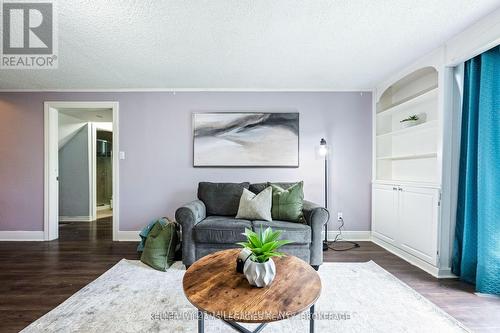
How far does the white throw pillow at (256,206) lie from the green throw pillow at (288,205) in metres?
0.08

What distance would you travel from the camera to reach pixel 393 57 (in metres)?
2.57

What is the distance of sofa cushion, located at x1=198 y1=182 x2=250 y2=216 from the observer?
3.07 meters

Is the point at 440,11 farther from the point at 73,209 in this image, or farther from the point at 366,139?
the point at 73,209

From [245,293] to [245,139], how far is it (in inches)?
101

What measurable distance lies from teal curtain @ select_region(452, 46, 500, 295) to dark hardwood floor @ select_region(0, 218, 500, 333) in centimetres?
23

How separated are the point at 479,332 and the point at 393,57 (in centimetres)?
258

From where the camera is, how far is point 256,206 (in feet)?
9.17

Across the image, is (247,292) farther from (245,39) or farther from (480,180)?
(480,180)

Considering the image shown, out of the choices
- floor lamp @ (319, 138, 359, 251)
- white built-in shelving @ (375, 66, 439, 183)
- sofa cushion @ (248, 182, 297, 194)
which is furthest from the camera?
floor lamp @ (319, 138, 359, 251)

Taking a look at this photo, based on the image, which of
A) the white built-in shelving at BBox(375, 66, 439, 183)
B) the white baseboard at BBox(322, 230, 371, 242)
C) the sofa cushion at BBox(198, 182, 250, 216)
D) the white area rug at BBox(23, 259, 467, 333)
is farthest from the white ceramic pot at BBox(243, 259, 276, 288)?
the white baseboard at BBox(322, 230, 371, 242)

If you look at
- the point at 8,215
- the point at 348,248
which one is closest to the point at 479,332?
the point at 348,248

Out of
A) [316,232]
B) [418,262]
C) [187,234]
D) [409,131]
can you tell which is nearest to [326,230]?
[316,232]

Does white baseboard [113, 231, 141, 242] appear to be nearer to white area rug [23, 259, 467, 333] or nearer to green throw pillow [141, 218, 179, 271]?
green throw pillow [141, 218, 179, 271]

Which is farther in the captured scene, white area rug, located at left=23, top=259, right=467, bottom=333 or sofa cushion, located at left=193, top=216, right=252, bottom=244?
sofa cushion, located at left=193, top=216, right=252, bottom=244
